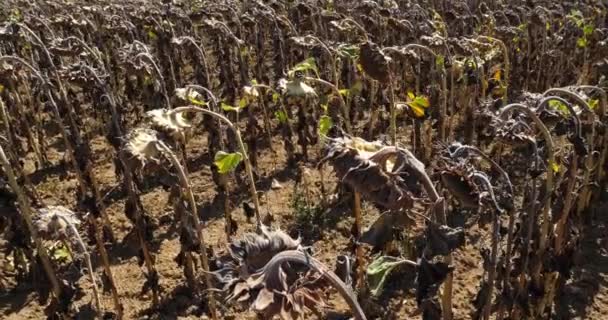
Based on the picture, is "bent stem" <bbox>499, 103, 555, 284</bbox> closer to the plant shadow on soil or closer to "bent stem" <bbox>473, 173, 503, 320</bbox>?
"bent stem" <bbox>473, 173, 503, 320</bbox>

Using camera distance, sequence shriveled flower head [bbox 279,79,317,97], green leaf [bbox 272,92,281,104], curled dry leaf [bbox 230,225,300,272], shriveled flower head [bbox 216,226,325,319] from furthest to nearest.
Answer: green leaf [bbox 272,92,281,104] < shriveled flower head [bbox 279,79,317,97] < curled dry leaf [bbox 230,225,300,272] < shriveled flower head [bbox 216,226,325,319]

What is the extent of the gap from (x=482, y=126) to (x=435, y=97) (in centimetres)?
96

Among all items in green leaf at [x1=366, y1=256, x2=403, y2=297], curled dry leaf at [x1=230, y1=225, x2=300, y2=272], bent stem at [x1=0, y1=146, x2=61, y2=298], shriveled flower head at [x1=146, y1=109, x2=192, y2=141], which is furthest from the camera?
bent stem at [x1=0, y1=146, x2=61, y2=298]

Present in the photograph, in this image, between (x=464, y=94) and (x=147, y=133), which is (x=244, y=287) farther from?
(x=464, y=94)

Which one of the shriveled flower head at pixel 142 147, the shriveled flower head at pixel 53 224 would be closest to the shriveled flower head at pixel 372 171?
the shriveled flower head at pixel 142 147

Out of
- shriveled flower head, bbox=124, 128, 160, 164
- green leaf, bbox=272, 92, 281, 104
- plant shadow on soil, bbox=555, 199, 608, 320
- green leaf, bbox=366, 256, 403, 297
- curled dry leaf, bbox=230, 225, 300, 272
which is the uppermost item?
shriveled flower head, bbox=124, 128, 160, 164

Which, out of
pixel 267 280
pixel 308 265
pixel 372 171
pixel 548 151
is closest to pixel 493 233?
pixel 548 151

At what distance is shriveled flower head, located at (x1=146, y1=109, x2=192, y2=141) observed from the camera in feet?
7.41

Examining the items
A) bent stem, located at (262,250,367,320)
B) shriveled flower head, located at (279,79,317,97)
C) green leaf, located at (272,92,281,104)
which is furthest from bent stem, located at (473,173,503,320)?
green leaf, located at (272,92,281,104)

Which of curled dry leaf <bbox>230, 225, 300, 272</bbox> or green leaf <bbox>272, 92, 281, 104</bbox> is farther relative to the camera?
green leaf <bbox>272, 92, 281, 104</bbox>

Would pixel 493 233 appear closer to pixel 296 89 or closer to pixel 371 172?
pixel 371 172

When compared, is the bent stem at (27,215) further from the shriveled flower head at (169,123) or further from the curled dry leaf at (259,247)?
the curled dry leaf at (259,247)

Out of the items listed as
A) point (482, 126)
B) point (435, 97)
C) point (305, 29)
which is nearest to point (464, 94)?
point (435, 97)

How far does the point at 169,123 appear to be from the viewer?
7.49 ft
